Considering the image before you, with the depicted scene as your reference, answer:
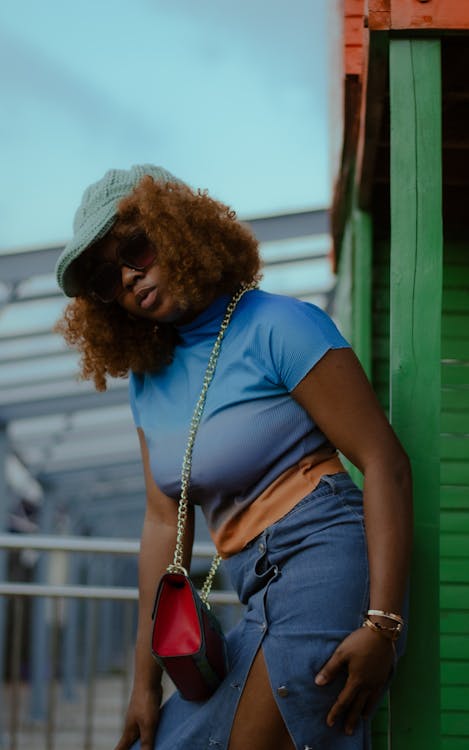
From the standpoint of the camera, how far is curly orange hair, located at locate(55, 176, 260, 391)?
240cm

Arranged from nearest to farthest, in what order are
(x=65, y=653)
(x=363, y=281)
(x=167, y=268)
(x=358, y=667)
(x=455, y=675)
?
(x=358, y=667) < (x=167, y=268) < (x=455, y=675) < (x=363, y=281) < (x=65, y=653)

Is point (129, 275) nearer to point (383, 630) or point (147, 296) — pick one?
point (147, 296)

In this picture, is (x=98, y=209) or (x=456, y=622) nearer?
(x=98, y=209)

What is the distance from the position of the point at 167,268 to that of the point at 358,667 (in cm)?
94

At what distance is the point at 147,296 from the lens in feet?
8.03

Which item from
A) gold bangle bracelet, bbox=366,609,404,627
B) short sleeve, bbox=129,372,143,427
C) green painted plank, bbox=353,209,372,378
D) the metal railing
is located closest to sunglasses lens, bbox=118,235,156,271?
short sleeve, bbox=129,372,143,427

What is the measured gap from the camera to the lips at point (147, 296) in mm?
2439

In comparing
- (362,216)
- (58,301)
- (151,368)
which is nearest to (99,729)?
(58,301)

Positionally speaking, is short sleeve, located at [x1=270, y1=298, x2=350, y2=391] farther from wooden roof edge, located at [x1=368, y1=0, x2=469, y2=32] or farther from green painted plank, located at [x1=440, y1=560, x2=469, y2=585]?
green painted plank, located at [x1=440, y1=560, x2=469, y2=585]

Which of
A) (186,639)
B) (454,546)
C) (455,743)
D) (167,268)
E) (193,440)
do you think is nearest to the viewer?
(186,639)

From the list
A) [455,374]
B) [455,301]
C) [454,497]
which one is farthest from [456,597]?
[455,301]

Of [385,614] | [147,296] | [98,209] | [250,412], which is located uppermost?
[98,209]

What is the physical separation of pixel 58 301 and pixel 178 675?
24.1ft

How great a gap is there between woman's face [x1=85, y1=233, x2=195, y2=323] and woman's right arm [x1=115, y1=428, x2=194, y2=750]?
0.97ft
